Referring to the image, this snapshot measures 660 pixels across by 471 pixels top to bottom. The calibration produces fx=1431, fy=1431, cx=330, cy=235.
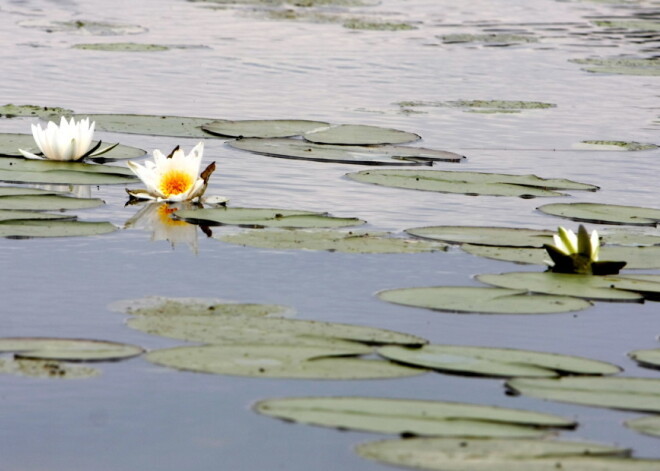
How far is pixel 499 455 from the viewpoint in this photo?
323cm

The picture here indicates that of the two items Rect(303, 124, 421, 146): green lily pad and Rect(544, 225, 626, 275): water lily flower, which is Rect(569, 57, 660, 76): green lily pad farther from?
Rect(544, 225, 626, 275): water lily flower

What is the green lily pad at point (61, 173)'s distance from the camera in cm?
664

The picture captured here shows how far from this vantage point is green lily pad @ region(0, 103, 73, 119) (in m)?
8.62

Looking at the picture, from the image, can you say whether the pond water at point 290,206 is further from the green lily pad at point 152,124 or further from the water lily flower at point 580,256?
the water lily flower at point 580,256

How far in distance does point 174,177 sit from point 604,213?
1948 mm

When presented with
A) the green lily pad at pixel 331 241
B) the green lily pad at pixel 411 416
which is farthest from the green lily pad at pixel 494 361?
the green lily pad at pixel 331 241

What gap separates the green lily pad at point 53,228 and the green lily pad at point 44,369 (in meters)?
1.66

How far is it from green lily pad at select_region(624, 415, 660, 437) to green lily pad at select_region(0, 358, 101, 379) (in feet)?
4.68

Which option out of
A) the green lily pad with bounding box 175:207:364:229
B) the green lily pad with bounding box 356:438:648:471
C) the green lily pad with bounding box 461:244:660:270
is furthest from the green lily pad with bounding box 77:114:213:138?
the green lily pad with bounding box 356:438:648:471

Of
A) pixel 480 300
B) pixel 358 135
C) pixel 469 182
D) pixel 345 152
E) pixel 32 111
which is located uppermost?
pixel 32 111

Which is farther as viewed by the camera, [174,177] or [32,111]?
[32,111]

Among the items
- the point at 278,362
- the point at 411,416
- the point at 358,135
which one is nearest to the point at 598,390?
the point at 411,416

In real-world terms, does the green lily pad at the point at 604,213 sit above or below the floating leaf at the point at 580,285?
above

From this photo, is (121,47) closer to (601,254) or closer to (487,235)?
(487,235)
